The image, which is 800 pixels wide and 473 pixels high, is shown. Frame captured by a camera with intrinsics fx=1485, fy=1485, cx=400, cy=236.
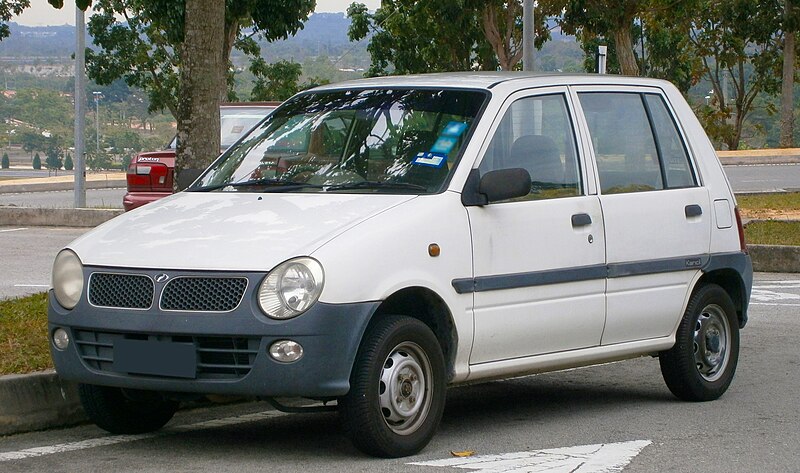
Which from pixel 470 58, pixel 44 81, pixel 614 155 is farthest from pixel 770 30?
pixel 44 81

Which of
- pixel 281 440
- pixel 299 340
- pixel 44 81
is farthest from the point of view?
pixel 44 81

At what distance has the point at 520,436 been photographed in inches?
270

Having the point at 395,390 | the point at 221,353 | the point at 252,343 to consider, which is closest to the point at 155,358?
the point at 221,353

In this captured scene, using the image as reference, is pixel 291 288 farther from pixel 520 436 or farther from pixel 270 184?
pixel 520 436

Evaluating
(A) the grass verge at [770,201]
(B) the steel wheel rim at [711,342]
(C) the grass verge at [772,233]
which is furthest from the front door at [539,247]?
(A) the grass verge at [770,201]

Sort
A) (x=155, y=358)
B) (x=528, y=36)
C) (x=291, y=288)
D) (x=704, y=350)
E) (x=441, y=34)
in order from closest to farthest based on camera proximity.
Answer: (x=291, y=288) < (x=155, y=358) < (x=704, y=350) < (x=528, y=36) < (x=441, y=34)

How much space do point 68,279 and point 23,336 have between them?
6.71ft

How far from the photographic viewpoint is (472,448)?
652 cm

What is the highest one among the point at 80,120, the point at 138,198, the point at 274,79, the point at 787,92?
the point at 274,79

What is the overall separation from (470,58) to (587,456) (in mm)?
43349

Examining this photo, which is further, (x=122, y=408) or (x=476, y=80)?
(x=476, y=80)

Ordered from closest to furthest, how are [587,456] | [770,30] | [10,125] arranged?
[587,456], [770,30], [10,125]

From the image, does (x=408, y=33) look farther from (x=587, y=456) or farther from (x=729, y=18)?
(x=587, y=456)

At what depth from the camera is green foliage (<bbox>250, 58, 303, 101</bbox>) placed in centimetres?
4747
